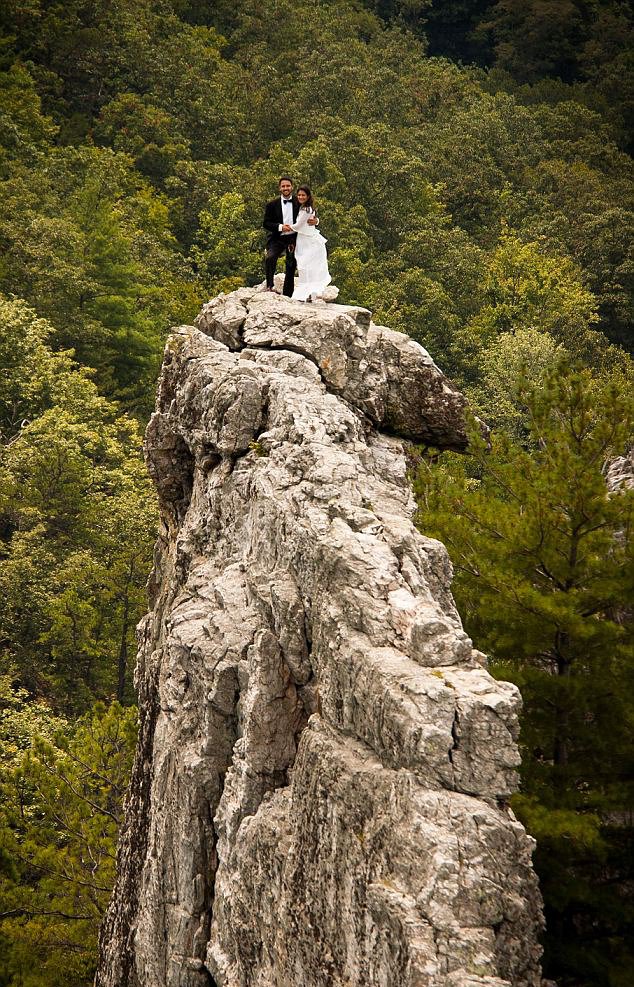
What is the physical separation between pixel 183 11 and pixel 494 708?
7936 centimetres

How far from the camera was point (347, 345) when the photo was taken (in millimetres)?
15484

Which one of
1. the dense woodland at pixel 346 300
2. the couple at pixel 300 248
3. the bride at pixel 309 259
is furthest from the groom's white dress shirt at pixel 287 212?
the dense woodland at pixel 346 300

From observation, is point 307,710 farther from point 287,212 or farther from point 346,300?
point 346,300

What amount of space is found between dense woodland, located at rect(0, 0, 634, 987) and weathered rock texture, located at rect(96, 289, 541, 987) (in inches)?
99.1

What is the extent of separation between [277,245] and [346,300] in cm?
3689

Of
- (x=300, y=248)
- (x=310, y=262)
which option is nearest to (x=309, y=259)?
(x=310, y=262)

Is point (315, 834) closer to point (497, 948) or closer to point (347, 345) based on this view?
point (497, 948)

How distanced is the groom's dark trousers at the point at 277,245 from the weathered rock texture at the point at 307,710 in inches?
25.5

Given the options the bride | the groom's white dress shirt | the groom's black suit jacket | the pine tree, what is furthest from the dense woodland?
the groom's white dress shirt

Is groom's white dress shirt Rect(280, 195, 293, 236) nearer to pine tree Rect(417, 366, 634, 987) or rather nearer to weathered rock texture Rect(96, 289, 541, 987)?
weathered rock texture Rect(96, 289, 541, 987)

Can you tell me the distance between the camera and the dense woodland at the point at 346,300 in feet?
47.1

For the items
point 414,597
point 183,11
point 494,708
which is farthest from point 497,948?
point 183,11

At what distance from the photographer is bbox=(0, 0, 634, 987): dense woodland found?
14352 mm

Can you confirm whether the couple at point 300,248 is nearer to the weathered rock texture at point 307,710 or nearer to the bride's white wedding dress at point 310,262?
the bride's white wedding dress at point 310,262
